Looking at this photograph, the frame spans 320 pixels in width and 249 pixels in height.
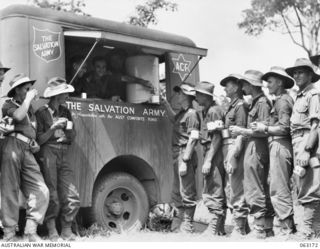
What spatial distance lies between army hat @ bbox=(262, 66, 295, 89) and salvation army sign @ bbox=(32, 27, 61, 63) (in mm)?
2510

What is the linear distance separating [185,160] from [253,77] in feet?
4.53

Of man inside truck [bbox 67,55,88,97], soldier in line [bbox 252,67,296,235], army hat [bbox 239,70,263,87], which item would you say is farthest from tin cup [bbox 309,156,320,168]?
man inside truck [bbox 67,55,88,97]

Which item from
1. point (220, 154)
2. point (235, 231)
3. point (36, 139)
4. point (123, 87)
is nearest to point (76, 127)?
point (36, 139)

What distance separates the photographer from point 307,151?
6508 millimetres

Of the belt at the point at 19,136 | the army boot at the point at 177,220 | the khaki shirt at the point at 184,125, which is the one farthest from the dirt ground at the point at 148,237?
the khaki shirt at the point at 184,125

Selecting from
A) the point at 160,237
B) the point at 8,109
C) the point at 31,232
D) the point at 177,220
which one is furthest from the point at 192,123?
the point at 31,232

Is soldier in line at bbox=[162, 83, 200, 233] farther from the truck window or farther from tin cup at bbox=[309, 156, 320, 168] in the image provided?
tin cup at bbox=[309, 156, 320, 168]

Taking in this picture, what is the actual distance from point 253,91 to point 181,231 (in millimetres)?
2039

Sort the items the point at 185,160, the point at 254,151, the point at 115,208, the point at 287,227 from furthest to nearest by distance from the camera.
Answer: the point at 115,208
the point at 185,160
the point at 254,151
the point at 287,227

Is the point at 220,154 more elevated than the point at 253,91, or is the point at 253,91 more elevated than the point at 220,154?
the point at 253,91

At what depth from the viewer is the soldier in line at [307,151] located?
6496 millimetres

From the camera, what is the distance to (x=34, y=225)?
6.82 m

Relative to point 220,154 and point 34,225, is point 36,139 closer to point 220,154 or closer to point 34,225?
point 34,225

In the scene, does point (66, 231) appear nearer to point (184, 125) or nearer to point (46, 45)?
point (184, 125)
